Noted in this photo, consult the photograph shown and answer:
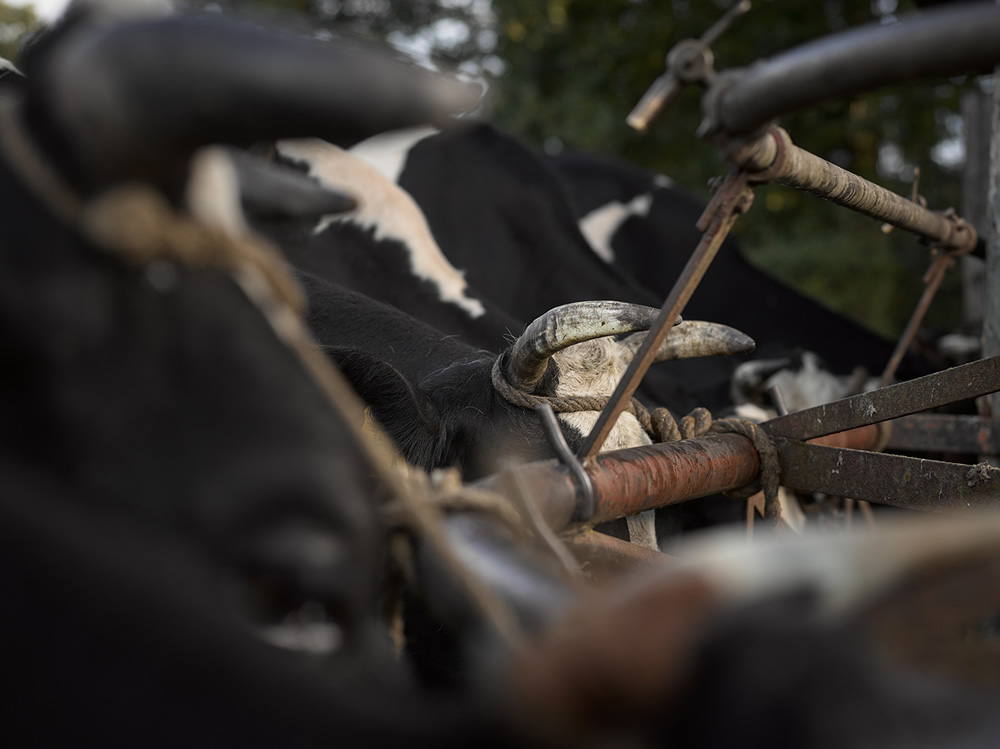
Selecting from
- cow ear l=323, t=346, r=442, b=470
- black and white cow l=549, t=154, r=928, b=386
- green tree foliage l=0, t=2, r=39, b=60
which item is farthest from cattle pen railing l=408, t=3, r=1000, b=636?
green tree foliage l=0, t=2, r=39, b=60

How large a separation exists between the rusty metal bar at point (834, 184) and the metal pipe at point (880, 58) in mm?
181

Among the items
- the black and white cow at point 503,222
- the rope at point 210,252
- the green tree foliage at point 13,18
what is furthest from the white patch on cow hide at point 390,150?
the green tree foliage at point 13,18

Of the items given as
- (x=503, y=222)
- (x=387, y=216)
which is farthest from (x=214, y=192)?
(x=503, y=222)

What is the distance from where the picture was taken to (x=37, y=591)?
64 centimetres

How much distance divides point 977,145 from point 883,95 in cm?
103

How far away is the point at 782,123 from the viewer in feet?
17.6

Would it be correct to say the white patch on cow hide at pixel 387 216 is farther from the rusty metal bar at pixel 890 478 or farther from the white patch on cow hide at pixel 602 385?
the rusty metal bar at pixel 890 478

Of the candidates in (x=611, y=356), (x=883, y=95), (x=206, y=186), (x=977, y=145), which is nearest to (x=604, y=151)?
(x=883, y=95)

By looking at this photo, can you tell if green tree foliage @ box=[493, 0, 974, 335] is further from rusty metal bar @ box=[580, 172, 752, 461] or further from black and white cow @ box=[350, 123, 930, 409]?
rusty metal bar @ box=[580, 172, 752, 461]

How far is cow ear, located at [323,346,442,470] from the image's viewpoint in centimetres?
171

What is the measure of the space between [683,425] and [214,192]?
1122 millimetres

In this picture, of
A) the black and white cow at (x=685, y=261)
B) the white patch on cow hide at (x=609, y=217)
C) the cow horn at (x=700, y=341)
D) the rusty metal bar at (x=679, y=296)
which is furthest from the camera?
the white patch on cow hide at (x=609, y=217)

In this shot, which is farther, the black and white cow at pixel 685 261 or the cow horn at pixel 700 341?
the black and white cow at pixel 685 261

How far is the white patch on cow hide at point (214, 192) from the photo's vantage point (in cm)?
70
